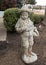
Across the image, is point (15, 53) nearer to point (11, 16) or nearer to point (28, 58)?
point (28, 58)

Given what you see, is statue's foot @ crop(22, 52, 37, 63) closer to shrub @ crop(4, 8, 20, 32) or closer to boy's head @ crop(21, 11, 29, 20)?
boy's head @ crop(21, 11, 29, 20)

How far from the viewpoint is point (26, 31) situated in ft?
19.2

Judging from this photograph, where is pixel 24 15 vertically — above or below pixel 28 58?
above

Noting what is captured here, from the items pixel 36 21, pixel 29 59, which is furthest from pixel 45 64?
pixel 36 21

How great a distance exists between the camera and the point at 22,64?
6.44 m

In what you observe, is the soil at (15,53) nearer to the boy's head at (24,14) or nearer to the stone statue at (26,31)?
the stone statue at (26,31)

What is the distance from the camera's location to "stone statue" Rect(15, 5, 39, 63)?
5773 mm

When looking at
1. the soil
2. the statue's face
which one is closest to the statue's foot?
the soil

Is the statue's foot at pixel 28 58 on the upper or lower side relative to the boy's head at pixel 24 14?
lower

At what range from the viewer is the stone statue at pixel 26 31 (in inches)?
227

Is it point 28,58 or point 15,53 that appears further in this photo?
point 15,53

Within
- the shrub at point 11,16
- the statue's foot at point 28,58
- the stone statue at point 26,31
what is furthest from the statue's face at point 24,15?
the shrub at point 11,16

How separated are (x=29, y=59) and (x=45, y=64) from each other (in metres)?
0.58

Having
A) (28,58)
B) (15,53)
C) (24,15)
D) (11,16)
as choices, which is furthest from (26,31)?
(11,16)
